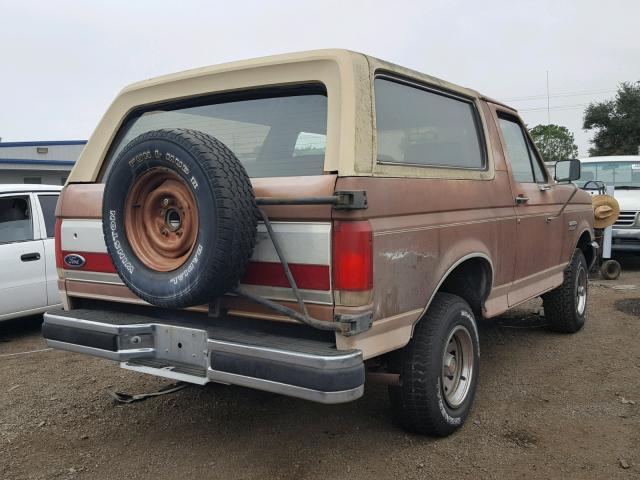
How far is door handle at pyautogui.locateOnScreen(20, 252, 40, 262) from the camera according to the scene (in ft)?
18.7

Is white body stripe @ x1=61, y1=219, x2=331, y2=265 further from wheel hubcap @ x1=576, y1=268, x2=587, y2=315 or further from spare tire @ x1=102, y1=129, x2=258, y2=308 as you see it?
wheel hubcap @ x1=576, y1=268, x2=587, y2=315

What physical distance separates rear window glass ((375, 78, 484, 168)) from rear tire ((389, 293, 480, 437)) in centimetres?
83

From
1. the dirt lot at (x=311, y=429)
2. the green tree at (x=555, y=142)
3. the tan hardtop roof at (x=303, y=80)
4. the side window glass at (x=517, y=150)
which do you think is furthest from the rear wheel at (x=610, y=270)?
the green tree at (x=555, y=142)

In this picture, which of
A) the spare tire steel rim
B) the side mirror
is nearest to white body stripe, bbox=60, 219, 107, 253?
the spare tire steel rim

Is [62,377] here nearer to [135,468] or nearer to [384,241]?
[135,468]

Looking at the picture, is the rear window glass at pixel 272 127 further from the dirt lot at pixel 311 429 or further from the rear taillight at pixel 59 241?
the dirt lot at pixel 311 429

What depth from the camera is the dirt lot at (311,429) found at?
3033mm

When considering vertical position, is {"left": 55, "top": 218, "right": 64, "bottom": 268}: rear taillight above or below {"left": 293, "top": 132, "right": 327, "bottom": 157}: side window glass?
below

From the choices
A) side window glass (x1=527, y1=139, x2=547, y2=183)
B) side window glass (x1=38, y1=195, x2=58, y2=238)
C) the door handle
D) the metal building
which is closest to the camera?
side window glass (x1=527, y1=139, x2=547, y2=183)

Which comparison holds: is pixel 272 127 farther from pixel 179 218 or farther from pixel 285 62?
pixel 179 218

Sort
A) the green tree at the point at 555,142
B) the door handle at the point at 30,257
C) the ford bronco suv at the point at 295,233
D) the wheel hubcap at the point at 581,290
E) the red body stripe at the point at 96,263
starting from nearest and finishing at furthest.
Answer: the ford bronco suv at the point at 295,233 → the red body stripe at the point at 96,263 → the wheel hubcap at the point at 581,290 → the door handle at the point at 30,257 → the green tree at the point at 555,142

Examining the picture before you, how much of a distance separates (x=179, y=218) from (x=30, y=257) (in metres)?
3.58

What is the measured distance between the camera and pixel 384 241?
267cm

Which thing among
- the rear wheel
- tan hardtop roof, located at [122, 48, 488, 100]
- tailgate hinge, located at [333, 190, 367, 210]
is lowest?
the rear wheel
